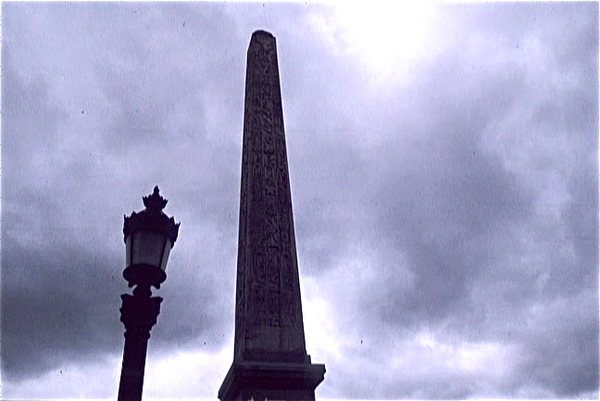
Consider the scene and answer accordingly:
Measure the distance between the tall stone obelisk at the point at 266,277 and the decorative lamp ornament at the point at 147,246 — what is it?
598 centimetres

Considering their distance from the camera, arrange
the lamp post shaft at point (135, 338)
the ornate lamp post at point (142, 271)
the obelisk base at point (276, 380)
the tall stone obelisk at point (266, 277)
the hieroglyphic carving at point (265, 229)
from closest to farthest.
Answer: the lamp post shaft at point (135, 338), the ornate lamp post at point (142, 271), the obelisk base at point (276, 380), the tall stone obelisk at point (266, 277), the hieroglyphic carving at point (265, 229)

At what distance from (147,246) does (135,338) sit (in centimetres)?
47

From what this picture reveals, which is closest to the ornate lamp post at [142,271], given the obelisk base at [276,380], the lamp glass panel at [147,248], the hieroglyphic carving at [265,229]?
the lamp glass panel at [147,248]

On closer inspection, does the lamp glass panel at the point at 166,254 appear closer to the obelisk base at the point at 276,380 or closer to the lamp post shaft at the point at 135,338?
the lamp post shaft at the point at 135,338

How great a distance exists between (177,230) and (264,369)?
5.93 metres

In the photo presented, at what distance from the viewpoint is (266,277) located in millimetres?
9898

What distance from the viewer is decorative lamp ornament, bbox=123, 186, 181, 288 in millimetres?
3176

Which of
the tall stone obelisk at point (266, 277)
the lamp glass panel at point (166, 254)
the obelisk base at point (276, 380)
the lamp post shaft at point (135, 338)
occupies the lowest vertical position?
the lamp post shaft at point (135, 338)

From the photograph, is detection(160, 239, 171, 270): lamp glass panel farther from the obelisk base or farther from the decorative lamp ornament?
the obelisk base

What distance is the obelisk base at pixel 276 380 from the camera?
28.8ft

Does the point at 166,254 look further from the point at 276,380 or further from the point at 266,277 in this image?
the point at 266,277

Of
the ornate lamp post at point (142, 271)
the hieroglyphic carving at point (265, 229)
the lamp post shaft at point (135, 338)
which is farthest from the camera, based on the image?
the hieroglyphic carving at point (265, 229)

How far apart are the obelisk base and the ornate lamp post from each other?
5.87m

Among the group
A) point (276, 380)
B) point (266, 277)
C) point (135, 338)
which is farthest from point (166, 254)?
point (266, 277)
